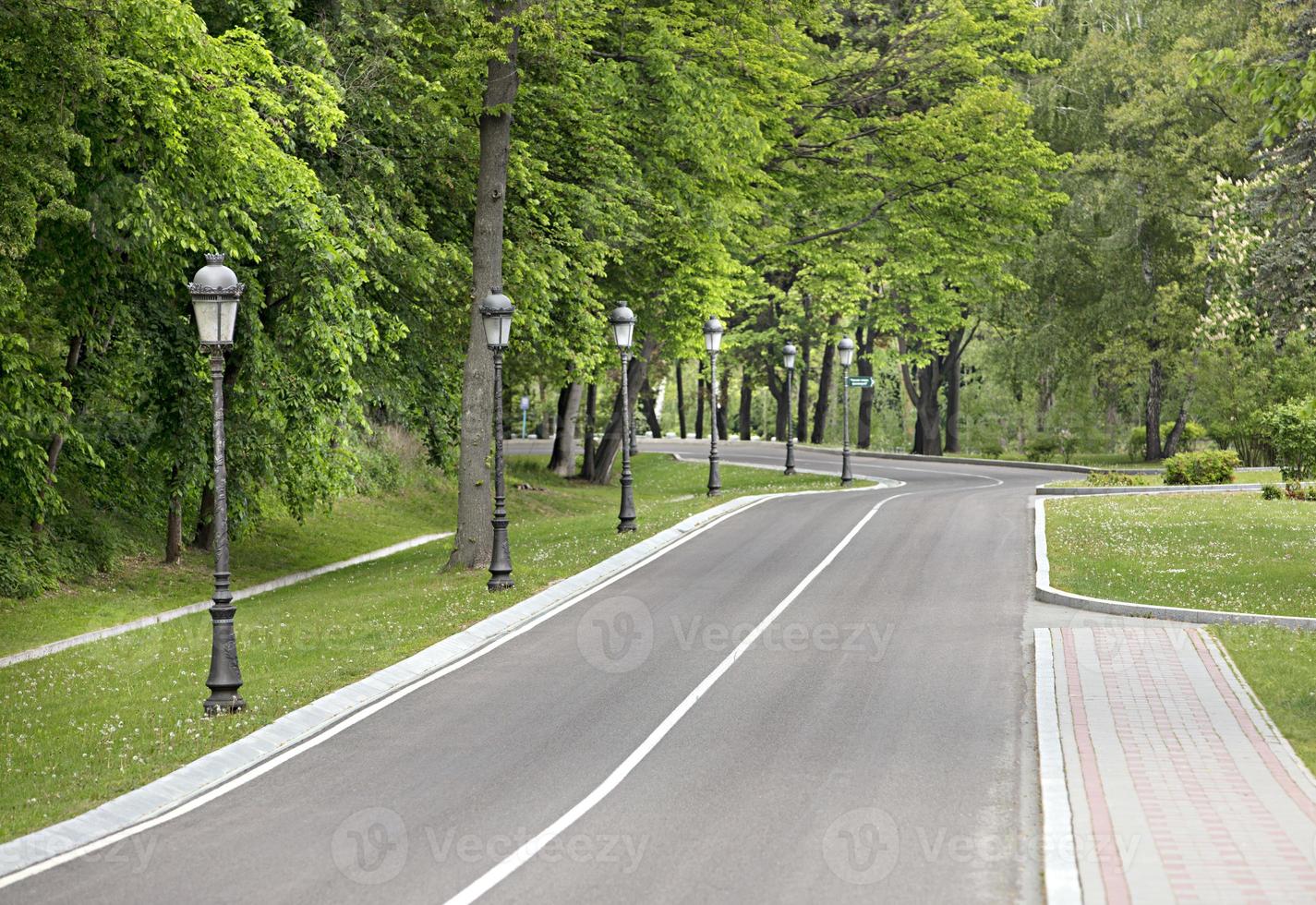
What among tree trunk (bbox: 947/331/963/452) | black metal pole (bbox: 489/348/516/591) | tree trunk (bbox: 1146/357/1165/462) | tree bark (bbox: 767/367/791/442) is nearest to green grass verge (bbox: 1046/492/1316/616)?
black metal pole (bbox: 489/348/516/591)

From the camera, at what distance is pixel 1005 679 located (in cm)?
1438

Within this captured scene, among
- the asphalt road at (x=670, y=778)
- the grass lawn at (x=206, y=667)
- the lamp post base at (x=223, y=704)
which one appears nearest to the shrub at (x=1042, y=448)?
the grass lawn at (x=206, y=667)

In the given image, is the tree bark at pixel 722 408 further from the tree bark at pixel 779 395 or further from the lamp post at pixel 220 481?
the lamp post at pixel 220 481

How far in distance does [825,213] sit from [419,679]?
24.5m

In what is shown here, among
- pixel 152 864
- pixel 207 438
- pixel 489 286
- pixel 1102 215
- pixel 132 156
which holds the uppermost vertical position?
pixel 1102 215

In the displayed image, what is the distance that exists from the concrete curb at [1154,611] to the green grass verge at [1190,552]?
12.1 inches

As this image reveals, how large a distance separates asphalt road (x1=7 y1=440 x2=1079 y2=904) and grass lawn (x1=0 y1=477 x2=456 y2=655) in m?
8.45

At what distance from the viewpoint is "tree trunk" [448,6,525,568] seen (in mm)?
22844

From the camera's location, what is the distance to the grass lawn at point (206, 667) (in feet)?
38.2

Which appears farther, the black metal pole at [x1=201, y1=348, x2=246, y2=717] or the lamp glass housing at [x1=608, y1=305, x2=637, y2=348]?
the lamp glass housing at [x1=608, y1=305, x2=637, y2=348]

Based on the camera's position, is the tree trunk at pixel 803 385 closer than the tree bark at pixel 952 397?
No

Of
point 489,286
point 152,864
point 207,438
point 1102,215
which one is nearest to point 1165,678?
point 152,864

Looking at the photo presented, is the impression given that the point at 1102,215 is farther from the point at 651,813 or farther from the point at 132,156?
the point at 651,813

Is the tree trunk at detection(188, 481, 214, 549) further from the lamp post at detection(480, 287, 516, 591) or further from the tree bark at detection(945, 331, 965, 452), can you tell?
the tree bark at detection(945, 331, 965, 452)
